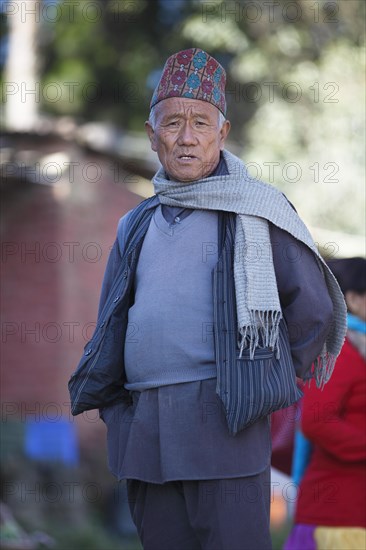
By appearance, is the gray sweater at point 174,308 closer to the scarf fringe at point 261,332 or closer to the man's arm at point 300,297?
the scarf fringe at point 261,332

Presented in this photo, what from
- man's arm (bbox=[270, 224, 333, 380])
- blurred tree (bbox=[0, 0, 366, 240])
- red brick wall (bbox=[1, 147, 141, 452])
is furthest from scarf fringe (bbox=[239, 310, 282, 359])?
blurred tree (bbox=[0, 0, 366, 240])

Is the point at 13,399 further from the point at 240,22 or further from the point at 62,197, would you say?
the point at 240,22

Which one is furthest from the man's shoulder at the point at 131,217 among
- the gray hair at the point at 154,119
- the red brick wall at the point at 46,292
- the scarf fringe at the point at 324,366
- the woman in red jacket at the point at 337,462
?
the red brick wall at the point at 46,292

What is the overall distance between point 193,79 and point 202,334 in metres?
0.91

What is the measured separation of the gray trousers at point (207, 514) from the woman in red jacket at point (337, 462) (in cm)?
93

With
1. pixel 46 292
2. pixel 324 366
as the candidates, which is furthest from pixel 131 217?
pixel 46 292

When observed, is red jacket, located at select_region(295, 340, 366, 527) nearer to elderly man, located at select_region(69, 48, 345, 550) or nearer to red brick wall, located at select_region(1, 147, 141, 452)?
elderly man, located at select_region(69, 48, 345, 550)

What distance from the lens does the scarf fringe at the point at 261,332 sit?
306 centimetres

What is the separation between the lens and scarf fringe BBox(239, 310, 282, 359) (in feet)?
10.0

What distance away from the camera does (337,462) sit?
4199 millimetres

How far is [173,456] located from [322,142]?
1070 cm

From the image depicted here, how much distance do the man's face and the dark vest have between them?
184 mm

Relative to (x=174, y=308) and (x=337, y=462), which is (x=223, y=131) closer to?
(x=174, y=308)

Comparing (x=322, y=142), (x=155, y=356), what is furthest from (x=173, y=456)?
(x=322, y=142)
